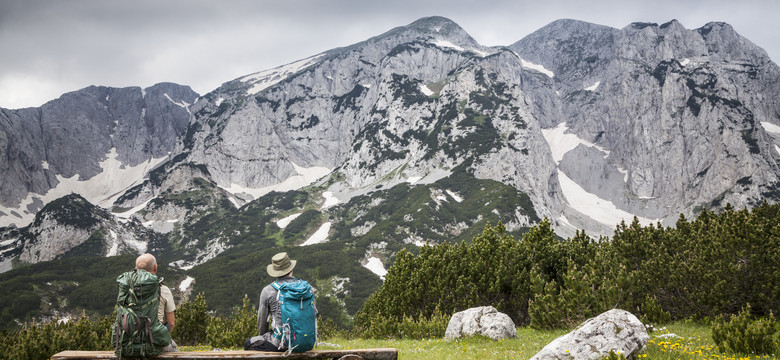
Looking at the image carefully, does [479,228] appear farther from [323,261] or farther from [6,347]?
[6,347]

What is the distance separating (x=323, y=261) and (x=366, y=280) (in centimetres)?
2537

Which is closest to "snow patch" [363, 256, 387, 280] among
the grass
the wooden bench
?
the grass

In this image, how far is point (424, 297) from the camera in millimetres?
28750

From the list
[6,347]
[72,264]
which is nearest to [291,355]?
[6,347]

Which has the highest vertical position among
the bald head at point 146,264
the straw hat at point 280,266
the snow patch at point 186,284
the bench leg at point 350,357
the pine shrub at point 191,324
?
the bald head at point 146,264

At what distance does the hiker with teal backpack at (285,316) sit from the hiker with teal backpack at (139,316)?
1881 mm

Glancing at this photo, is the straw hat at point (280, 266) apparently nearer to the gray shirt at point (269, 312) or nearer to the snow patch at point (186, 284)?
the gray shirt at point (269, 312)

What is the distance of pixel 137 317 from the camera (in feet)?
28.1

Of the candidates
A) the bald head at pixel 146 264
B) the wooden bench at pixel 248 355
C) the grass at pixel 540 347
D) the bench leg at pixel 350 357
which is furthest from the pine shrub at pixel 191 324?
the bench leg at pixel 350 357

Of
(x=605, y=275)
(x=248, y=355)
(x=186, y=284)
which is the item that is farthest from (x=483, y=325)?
(x=186, y=284)

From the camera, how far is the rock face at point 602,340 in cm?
1041

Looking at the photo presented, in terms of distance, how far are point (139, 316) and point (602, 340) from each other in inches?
413

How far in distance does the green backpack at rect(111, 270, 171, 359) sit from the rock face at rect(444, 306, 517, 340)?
1205 centimetres

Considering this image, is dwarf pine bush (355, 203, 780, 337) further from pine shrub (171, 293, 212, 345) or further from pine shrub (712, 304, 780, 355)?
pine shrub (171, 293, 212, 345)
